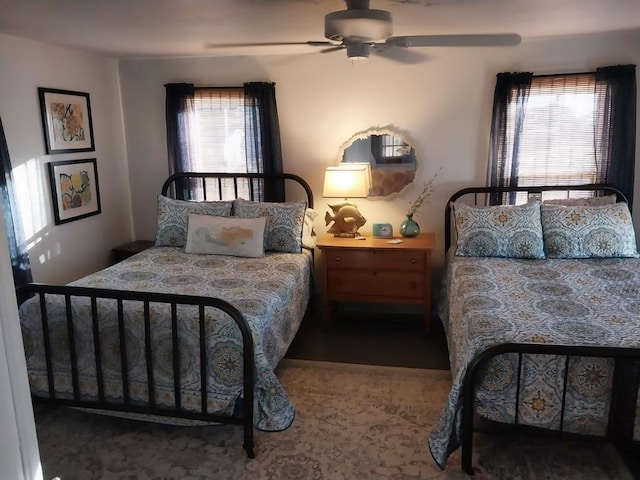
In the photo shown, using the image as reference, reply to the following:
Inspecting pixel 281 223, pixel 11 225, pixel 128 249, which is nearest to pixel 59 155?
pixel 11 225

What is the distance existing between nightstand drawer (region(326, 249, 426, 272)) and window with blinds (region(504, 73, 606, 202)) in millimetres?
976

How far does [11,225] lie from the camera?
3.30 meters

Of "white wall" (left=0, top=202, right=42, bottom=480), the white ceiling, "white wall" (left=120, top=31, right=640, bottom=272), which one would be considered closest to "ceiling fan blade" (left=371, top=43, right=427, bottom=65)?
"white wall" (left=120, top=31, right=640, bottom=272)

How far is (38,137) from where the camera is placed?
144 inches

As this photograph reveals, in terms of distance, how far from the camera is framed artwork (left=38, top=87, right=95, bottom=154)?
146 inches

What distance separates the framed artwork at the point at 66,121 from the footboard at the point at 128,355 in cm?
163

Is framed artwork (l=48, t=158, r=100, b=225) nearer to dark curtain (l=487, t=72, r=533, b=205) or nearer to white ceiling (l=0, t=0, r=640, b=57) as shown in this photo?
white ceiling (l=0, t=0, r=640, b=57)

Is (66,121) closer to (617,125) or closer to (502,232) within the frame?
(502,232)

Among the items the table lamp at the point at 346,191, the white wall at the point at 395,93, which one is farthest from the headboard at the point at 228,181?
the table lamp at the point at 346,191

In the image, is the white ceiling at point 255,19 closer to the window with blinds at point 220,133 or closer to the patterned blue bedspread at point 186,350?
the window with blinds at point 220,133

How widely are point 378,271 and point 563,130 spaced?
169 cm

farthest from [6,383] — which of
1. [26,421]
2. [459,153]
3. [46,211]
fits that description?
[459,153]

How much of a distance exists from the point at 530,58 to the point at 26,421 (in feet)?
12.9

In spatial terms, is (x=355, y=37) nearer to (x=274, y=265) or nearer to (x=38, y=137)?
(x=274, y=265)
